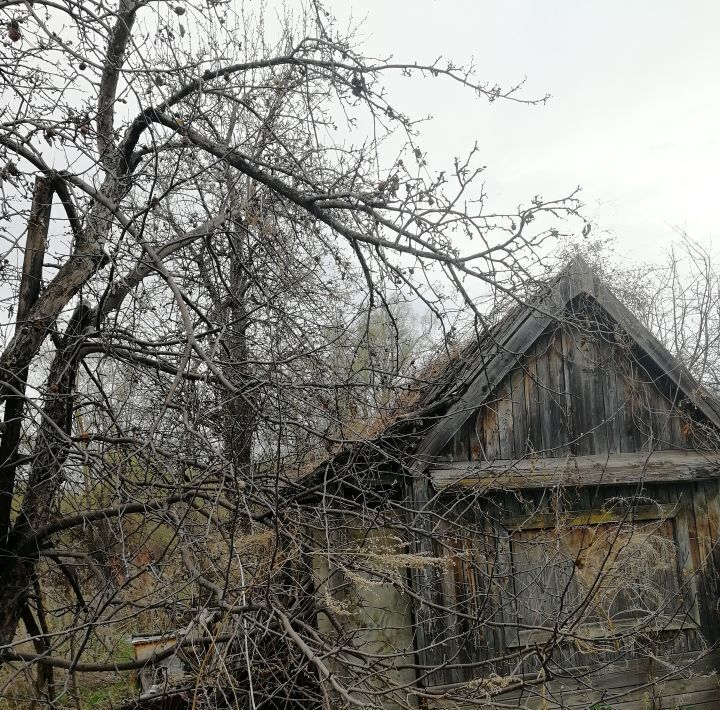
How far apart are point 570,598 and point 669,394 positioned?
2.45 meters

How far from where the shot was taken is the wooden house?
7109mm

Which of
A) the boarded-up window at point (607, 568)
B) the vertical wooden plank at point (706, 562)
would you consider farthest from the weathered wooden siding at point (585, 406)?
the boarded-up window at point (607, 568)

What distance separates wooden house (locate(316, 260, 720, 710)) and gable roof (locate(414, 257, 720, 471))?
2cm

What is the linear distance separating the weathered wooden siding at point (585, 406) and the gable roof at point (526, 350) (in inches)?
7.0

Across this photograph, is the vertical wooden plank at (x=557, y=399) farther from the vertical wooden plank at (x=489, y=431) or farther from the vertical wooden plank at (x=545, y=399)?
the vertical wooden plank at (x=489, y=431)

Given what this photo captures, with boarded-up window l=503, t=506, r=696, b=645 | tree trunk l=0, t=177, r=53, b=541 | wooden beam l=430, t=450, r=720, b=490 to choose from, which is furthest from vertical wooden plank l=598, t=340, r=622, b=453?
tree trunk l=0, t=177, r=53, b=541

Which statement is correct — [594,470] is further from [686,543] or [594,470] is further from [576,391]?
[686,543]

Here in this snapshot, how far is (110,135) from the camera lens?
5703 millimetres

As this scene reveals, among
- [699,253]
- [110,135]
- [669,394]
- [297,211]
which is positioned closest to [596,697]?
[669,394]

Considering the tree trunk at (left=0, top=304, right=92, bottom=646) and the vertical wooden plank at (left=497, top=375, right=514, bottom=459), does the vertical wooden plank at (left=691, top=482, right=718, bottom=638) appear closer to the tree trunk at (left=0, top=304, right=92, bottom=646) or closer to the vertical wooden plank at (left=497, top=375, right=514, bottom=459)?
the vertical wooden plank at (left=497, top=375, right=514, bottom=459)

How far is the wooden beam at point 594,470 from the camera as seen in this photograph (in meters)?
7.27

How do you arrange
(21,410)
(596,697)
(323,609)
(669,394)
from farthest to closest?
(669,394) < (596,697) < (21,410) < (323,609)

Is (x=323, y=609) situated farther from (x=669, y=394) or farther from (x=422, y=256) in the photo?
(x=669, y=394)

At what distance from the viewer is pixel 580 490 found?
313 inches
